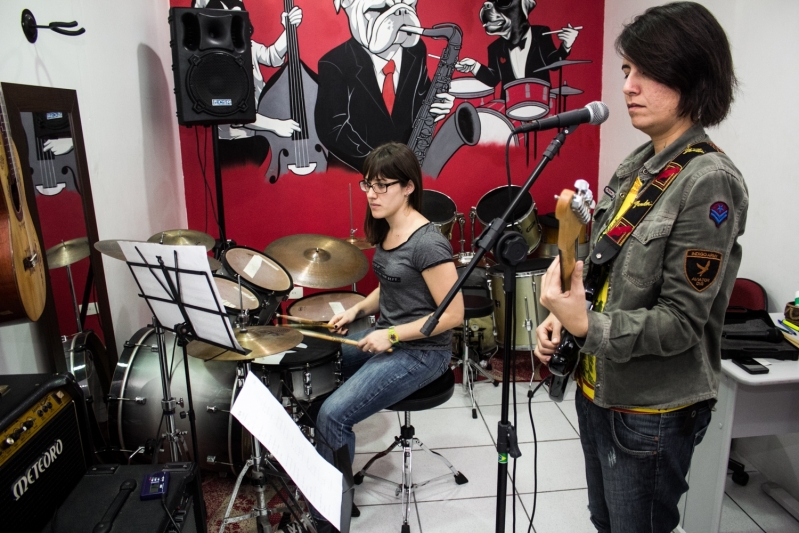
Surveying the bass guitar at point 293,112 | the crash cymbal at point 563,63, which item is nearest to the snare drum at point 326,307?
the bass guitar at point 293,112

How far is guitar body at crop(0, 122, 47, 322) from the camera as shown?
54.7 inches

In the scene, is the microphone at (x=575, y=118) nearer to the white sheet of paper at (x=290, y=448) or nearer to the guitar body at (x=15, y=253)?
the white sheet of paper at (x=290, y=448)

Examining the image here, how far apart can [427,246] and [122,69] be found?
1.99 metres

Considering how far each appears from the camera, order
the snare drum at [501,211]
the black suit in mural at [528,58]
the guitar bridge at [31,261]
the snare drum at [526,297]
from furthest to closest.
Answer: the black suit in mural at [528,58], the snare drum at [501,211], the snare drum at [526,297], the guitar bridge at [31,261]

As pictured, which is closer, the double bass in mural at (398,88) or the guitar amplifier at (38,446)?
the guitar amplifier at (38,446)

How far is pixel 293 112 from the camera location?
3.80 metres

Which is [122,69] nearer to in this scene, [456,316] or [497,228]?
[456,316]

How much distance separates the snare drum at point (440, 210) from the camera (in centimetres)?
357

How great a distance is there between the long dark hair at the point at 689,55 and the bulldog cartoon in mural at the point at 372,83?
2.83 meters

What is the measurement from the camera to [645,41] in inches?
44.1

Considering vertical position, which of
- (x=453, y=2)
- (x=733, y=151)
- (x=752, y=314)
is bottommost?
(x=752, y=314)

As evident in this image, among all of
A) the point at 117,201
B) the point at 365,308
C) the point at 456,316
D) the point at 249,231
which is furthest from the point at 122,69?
the point at 456,316

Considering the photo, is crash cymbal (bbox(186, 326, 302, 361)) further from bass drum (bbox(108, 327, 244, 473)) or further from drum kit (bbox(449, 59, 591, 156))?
drum kit (bbox(449, 59, 591, 156))

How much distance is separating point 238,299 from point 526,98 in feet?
8.60
